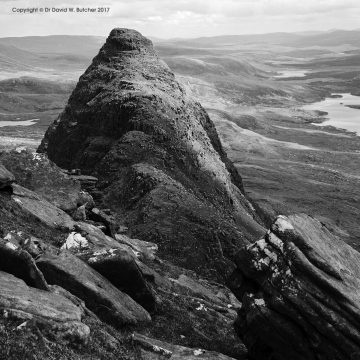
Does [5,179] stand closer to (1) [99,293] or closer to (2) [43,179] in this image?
(2) [43,179]

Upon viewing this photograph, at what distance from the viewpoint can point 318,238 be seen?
1035 inches

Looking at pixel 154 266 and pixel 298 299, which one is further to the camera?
pixel 154 266

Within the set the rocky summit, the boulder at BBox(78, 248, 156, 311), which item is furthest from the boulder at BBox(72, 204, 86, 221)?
the boulder at BBox(78, 248, 156, 311)

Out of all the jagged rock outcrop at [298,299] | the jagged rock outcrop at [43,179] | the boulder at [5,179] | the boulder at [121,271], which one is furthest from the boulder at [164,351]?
the jagged rock outcrop at [43,179]

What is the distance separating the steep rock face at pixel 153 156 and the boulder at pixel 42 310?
2314cm

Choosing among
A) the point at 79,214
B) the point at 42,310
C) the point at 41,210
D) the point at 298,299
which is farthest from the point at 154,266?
the point at 42,310

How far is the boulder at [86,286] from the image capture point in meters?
22.0

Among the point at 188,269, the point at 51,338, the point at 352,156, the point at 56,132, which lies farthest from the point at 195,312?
the point at 352,156

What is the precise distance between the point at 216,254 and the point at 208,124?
104 ft

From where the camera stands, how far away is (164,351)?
20828mm

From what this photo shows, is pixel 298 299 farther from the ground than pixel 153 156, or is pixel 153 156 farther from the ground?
pixel 298 299

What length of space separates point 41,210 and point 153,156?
76.6ft

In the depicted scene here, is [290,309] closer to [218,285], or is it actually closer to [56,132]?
[218,285]

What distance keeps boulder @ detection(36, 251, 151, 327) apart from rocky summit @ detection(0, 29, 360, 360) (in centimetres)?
6
